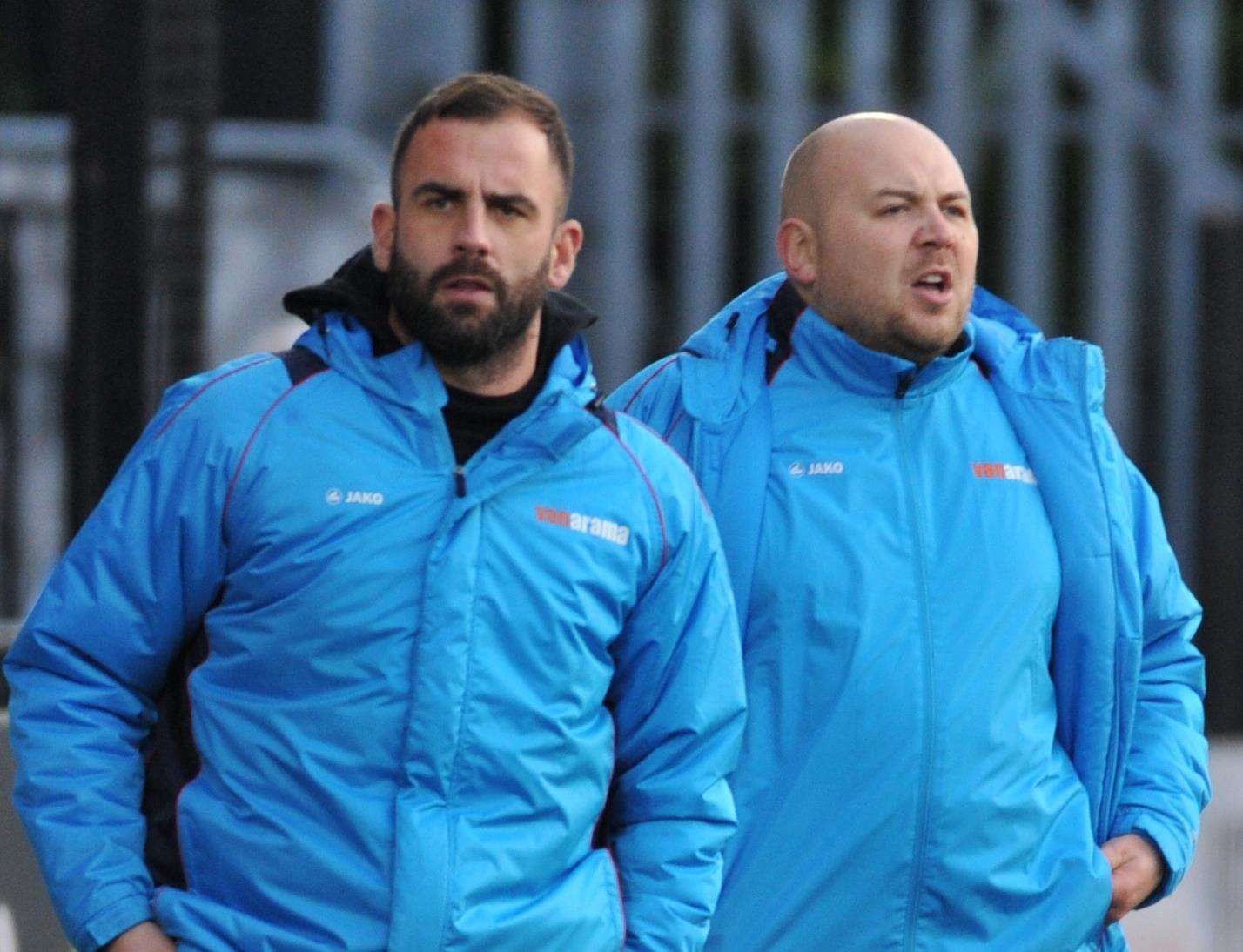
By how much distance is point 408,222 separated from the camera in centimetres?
295

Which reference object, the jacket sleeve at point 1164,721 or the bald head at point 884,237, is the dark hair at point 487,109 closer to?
the bald head at point 884,237

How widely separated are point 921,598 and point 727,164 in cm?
688

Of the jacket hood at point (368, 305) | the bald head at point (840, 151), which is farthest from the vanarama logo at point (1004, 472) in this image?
the jacket hood at point (368, 305)

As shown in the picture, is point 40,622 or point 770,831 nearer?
point 40,622

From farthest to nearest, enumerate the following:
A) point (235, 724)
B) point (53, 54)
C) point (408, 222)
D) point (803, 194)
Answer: point (53, 54)
point (803, 194)
point (408, 222)
point (235, 724)

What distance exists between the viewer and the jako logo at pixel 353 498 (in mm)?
2807

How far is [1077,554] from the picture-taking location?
11.1 ft

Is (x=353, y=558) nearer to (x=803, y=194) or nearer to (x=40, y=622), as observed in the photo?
(x=40, y=622)

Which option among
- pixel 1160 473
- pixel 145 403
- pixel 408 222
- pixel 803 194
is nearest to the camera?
pixel 408 222

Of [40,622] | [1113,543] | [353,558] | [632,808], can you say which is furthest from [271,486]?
[1113,543]

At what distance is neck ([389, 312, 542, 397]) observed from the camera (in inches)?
116

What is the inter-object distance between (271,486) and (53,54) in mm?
6685

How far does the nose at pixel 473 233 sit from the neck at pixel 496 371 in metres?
0.12

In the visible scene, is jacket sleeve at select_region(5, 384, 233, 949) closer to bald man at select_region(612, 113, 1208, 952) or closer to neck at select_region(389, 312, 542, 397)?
neck at select_region(389, 312, 542, 397)
